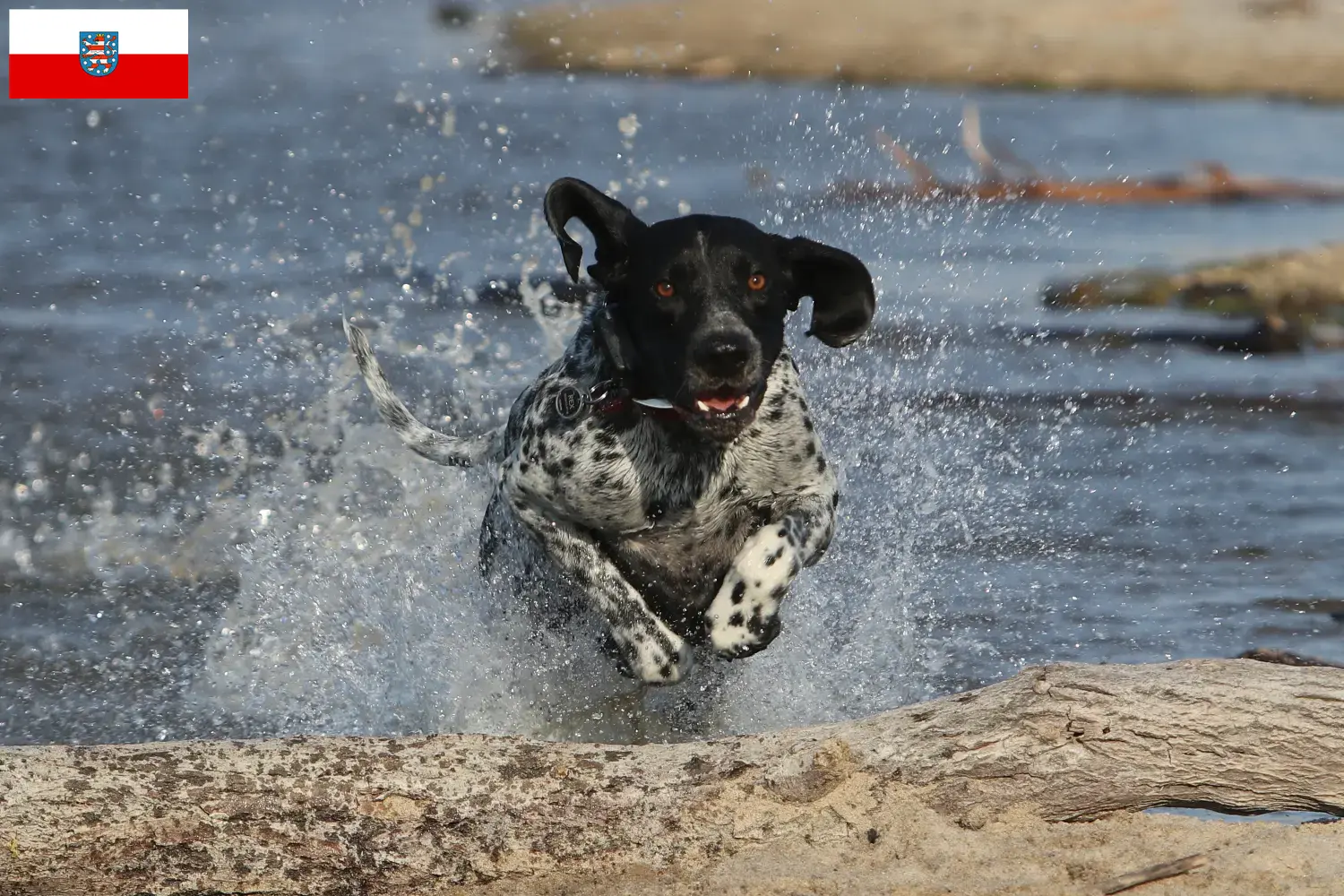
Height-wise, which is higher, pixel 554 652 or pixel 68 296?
pixel 554 652

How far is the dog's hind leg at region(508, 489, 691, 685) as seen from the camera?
4.60m

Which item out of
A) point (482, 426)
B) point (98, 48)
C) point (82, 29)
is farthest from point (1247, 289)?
point (82, 29)

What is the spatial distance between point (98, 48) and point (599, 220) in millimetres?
9061

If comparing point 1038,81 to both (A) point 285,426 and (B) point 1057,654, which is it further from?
(B) point 1057,654

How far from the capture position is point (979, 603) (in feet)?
20.1

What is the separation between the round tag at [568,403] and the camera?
4.75m

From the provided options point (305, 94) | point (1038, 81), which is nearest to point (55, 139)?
point (305, 94)

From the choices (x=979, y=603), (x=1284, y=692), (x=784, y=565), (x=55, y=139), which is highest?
(x=1284, y=692)

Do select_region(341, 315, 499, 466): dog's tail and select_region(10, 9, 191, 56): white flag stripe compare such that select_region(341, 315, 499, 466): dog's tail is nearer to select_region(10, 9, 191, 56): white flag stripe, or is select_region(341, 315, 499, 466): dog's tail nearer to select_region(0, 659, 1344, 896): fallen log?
select_region(0, 659, 1344, 896): fallen log

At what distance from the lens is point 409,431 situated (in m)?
5.96

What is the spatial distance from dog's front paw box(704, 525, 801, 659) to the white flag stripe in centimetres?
962

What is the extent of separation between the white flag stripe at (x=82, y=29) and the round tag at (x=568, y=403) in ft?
29.8

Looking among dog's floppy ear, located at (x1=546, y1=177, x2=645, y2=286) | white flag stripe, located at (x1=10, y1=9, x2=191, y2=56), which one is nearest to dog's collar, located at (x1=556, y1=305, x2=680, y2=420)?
dog's floppy ear, located at (x1=546, y1=177, x2=645, y2=286)

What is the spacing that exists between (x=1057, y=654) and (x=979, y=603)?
48 cm
